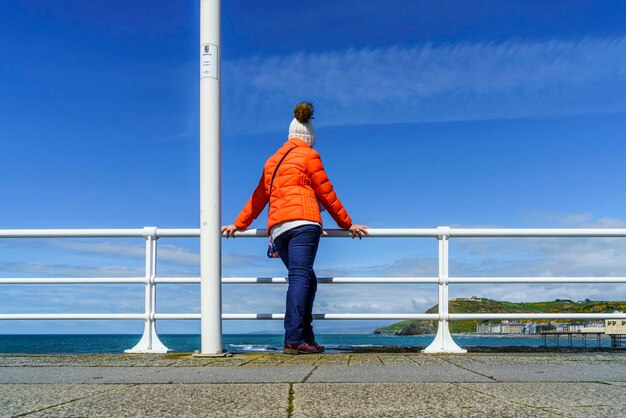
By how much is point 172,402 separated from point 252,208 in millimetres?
2673

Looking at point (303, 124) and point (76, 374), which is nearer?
point (76, 374)

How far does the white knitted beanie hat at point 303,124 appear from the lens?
471cm

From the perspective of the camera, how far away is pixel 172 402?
2223 millimetres

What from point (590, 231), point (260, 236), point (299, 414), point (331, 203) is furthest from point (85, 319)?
point (590, 231)

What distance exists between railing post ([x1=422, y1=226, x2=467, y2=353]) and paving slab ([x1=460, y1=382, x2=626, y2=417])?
2.08 m

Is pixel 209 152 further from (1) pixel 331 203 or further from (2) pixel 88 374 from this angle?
(2) pixel 88 374

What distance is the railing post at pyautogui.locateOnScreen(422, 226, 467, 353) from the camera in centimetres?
475

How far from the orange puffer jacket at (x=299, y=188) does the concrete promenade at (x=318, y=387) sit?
1085mm

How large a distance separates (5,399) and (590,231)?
13.9 feet

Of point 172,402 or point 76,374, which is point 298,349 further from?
point 172,402

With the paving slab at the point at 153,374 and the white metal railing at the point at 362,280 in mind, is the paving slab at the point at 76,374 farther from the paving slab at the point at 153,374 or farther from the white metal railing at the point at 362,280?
the white metal railing at the point at 362,280

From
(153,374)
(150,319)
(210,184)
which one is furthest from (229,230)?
(153,374)

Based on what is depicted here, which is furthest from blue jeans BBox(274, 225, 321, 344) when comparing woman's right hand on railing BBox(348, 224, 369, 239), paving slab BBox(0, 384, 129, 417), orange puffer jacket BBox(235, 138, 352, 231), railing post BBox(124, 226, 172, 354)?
paving slab BBox(0, 384, 129, 417)

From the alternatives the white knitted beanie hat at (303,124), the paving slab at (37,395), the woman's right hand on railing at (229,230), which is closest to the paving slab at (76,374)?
the paving slab at (37,395)
